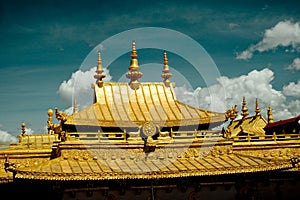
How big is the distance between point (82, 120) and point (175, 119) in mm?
5256

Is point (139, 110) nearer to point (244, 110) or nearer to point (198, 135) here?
point (198, 135)

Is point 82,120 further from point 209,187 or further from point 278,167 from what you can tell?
point 278,167

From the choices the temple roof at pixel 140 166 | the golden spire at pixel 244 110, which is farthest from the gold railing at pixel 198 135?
the golden spire at pixel 244 110

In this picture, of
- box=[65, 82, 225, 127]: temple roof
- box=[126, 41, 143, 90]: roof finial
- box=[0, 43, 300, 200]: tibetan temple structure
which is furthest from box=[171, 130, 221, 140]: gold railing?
box=[126, 41, 143, 90]: roof finial

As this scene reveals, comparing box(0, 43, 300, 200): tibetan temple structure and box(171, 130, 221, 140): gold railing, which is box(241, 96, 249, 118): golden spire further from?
box(171, 130, 221, 140): gold railing

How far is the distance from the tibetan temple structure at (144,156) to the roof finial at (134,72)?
62mm

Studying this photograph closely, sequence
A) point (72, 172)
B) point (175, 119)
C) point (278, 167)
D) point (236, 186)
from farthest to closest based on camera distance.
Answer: point (175, 119) → point (236, 186) → point (278, 167) → point (72, 172)

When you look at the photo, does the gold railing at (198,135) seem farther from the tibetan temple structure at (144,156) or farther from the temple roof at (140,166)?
the temple roof at (140,166)

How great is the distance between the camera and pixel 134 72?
26.1 meters

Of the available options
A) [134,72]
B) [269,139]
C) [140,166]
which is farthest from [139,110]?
[269,139]

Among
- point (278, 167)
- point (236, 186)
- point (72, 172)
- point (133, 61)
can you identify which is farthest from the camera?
point (133, 61)

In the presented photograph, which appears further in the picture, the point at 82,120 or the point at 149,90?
the point at 149,90

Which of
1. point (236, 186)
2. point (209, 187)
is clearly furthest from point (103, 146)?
point (236, 186)

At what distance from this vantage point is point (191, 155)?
2231cm
